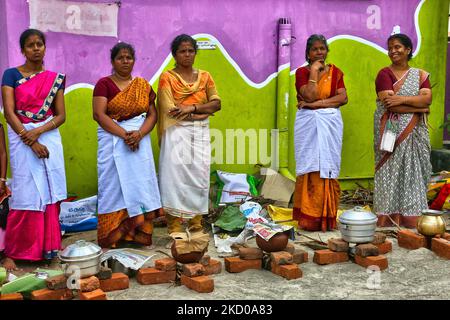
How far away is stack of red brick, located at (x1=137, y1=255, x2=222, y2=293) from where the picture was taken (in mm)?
3866

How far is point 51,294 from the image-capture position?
3.64 metres

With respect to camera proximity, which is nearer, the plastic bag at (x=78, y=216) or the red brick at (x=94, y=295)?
the red brick at (x=94, y=295)

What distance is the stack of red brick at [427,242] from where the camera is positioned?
4.66 metres

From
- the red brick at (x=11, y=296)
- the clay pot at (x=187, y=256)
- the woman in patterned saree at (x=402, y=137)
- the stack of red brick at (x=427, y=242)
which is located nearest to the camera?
the red brick at (x=11, y=296)

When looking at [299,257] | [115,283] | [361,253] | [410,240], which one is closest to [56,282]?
[115,283]

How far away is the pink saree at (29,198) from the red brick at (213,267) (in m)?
1.42

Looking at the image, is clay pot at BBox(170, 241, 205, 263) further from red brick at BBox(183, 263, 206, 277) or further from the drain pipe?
the drain pipe

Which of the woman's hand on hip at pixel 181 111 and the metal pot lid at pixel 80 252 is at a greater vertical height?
the woman's hand on hip at pixel 181 111

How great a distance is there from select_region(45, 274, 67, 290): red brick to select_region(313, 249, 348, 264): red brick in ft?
6.71

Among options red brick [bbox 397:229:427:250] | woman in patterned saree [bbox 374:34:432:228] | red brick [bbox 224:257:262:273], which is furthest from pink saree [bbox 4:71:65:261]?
woman in patterned saree [bbox 374:34:432:228]

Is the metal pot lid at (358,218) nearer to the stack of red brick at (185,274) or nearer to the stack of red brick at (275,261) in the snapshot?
the stack of red brick at (275,261)

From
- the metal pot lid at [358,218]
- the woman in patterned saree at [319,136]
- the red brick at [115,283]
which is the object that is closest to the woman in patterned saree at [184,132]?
the woman in patterned saree at [319,136]
